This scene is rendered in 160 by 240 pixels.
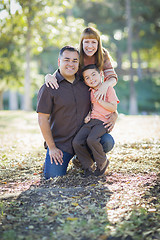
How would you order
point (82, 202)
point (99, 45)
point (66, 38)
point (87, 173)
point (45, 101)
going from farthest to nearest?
point (66, 38) < point (99, 45) < point (87, 173) < point (45, 101) < point (82, 202)

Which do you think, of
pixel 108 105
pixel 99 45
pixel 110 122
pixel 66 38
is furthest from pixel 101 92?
pixel 66 38

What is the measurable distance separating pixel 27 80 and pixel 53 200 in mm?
12504

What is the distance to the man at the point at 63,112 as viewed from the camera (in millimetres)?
3834

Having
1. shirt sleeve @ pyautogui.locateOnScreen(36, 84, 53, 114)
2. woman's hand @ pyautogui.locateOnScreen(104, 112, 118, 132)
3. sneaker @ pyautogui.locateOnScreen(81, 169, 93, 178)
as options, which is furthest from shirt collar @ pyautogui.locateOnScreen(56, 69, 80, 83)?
sneaker @ pyautogui.locateOnScreen(81, 169, 93, 178)

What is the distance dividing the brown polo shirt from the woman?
17 centimetres

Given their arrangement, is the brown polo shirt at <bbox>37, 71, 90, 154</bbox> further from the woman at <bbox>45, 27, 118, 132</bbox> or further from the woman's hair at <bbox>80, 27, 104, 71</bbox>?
the woman's hair at <bbox>80, 27, 104, 71</bbox>

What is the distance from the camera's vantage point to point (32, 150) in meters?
5.95

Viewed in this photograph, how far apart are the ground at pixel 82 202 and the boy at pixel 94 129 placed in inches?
8.1

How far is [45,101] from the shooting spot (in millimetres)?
3814

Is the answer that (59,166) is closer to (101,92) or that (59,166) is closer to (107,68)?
(101,92)

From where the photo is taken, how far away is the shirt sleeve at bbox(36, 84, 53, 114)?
3.79 m

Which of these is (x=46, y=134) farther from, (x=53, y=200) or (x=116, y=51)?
(x=116, y=51)

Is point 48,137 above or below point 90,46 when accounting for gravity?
below

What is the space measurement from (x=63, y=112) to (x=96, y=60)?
Result: 34.8 inches
